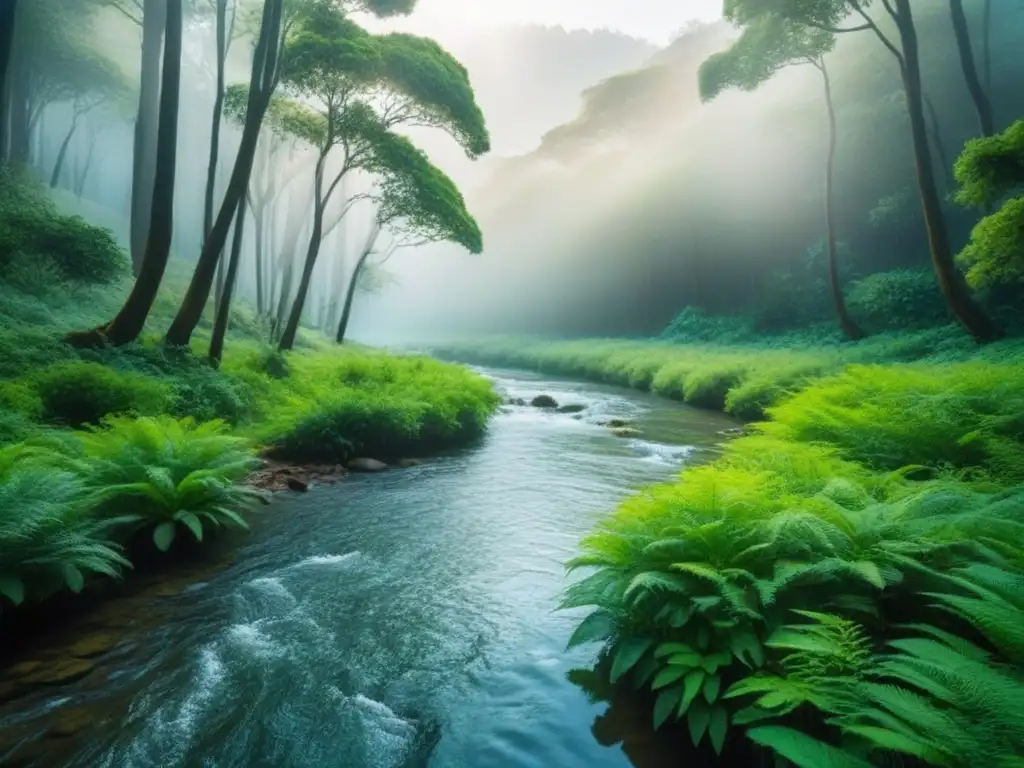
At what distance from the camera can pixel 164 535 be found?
5227 mm

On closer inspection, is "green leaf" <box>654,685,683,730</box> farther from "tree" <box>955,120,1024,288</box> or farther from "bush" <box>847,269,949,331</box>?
"bush" <box>847,269,949,331</box>

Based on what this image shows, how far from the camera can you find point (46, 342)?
949 cm

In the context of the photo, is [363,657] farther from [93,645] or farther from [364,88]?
[364,88]

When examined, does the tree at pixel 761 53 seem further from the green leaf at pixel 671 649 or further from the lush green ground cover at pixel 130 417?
the green leaf at pixel 671 649

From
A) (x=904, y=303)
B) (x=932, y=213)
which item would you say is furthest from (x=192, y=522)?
(x=904, y=303)

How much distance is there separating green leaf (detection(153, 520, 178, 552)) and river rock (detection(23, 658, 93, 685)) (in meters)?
1.34

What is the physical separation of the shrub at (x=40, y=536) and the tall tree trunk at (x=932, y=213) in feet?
49.1

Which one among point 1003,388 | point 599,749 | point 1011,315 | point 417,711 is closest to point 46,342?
point 417,711

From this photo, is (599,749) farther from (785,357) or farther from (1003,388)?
(785,357)

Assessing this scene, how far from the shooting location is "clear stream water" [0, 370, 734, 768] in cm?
321

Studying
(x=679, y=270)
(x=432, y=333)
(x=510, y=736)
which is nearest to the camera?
(x=510, y=736)

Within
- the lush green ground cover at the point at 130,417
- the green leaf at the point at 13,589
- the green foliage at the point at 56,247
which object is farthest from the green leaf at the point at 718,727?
the green foliage at the point at 56,247

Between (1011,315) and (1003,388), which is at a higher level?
(1011,315)

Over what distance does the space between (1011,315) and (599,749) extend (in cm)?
1697
